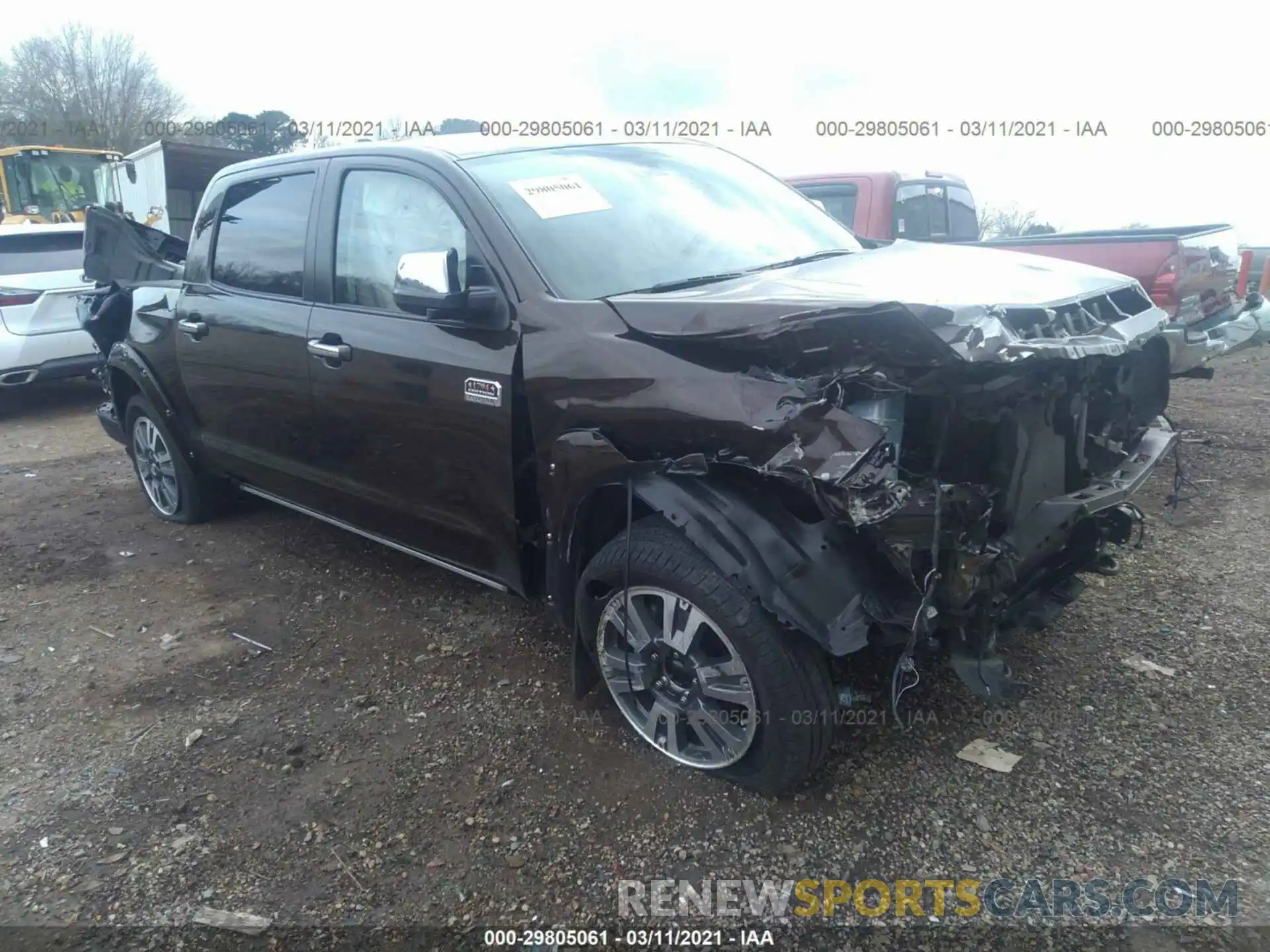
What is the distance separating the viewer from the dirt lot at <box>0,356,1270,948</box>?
2.41 meters

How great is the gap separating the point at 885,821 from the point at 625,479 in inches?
47.4

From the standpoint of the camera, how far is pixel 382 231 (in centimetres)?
346

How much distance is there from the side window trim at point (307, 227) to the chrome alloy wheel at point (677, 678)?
6.45ft

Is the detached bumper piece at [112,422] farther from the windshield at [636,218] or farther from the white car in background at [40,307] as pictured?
the windshield at [636,218]

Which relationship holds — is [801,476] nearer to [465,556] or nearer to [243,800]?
[465,556]

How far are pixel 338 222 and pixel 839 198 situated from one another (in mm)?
4880

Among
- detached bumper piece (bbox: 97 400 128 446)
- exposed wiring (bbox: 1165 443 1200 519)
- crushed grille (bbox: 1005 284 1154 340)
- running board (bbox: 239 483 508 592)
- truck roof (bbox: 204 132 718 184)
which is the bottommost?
exposed wiring (bbox: 1165 443 1200 519)

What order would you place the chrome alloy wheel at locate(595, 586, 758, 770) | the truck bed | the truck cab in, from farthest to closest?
1. the truck cab
2. the truck bed
3. the chrome alloy wheel at locate(595, 586, 758, 770)

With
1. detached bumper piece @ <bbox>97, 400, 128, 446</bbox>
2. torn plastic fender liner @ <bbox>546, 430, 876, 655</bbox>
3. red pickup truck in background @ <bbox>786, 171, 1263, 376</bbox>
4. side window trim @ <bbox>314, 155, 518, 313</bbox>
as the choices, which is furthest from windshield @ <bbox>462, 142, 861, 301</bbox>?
detached bumper piece @ <bbox>97, 400, 128, 446</bbox>

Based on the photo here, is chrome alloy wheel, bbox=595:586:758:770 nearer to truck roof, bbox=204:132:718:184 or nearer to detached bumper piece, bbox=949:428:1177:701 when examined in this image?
detached bumper piece, bbox=949:428:1177:701

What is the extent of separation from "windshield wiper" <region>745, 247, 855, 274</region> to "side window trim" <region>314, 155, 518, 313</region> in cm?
87

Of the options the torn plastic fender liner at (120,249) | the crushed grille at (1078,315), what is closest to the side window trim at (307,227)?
the torn plastic fender liner at (120,249)

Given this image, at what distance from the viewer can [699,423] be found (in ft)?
8.16

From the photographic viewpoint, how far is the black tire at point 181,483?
4.99m
